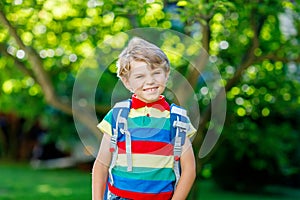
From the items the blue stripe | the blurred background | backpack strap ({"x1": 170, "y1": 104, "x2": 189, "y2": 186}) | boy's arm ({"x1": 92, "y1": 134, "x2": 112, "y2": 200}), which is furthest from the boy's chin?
the blurred background

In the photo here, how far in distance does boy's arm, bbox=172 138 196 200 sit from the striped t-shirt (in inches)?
1.6

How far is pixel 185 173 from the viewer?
2924 mm

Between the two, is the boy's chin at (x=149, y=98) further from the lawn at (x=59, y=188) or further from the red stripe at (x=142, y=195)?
the lawn at (x=59, y=188)

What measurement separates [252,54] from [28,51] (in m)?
2.24

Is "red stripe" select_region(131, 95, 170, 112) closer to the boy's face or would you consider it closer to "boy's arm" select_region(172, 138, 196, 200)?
the boy's face

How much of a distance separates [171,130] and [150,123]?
0.34 ft

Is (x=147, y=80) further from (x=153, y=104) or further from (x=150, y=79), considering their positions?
(x=153, y=104)

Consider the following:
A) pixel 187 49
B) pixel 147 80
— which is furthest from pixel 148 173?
pixel 187 49

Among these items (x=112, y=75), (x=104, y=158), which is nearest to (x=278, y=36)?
(x=112, y=75)

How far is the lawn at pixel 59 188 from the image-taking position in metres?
A: 10.1

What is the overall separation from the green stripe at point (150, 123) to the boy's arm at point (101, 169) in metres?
0.15

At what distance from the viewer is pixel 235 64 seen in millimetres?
6848

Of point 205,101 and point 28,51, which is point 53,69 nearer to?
point 28,51

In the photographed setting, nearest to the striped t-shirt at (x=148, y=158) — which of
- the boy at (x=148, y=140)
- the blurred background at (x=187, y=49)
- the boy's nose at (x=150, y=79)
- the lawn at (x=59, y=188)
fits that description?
the boy at (x=148, y=140)
